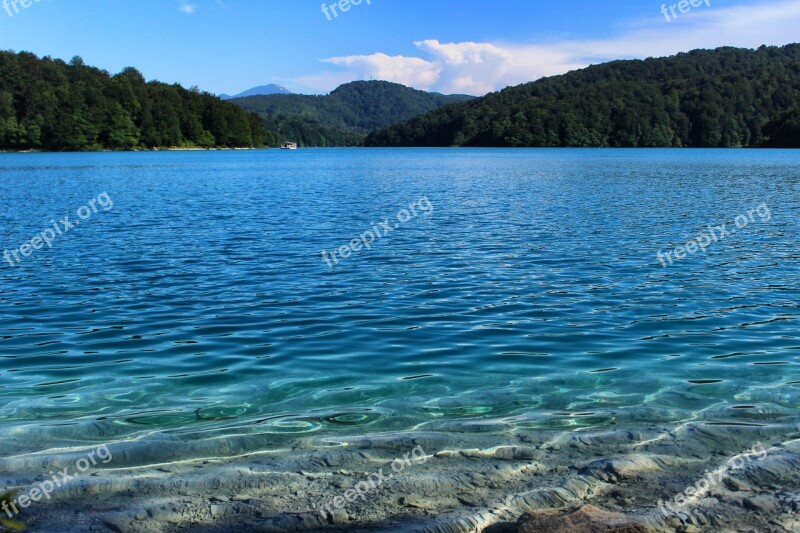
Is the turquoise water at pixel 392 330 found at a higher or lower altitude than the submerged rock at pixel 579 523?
lower

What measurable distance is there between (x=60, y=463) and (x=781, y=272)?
1744cm

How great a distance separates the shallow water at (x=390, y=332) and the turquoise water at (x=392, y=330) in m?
0.05

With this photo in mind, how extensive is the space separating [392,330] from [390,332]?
0.14 metres

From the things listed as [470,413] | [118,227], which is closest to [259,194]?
[118,227]

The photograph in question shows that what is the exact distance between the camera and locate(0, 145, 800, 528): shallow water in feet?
29.9

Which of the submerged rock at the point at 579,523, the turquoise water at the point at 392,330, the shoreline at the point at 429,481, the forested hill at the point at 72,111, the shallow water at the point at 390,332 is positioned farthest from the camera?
the forested hill at the point at 72,111

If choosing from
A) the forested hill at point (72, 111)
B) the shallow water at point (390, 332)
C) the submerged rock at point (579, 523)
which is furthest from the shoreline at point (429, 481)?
the forested hill at point (72, 111)

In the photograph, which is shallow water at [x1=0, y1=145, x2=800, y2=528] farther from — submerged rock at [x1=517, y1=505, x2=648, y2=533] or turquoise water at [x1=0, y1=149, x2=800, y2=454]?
submerged rock at [x1=517, y1=505, x2=648, y2=533]

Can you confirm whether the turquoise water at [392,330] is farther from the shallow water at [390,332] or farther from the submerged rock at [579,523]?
the submerged rock at [579,523]

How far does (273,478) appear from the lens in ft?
23.4

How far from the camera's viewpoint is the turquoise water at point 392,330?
30.3 feet

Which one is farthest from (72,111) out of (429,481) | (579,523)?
(579,523)

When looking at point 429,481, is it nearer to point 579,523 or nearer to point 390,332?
point 579,523

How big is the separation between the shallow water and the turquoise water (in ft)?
0.17
